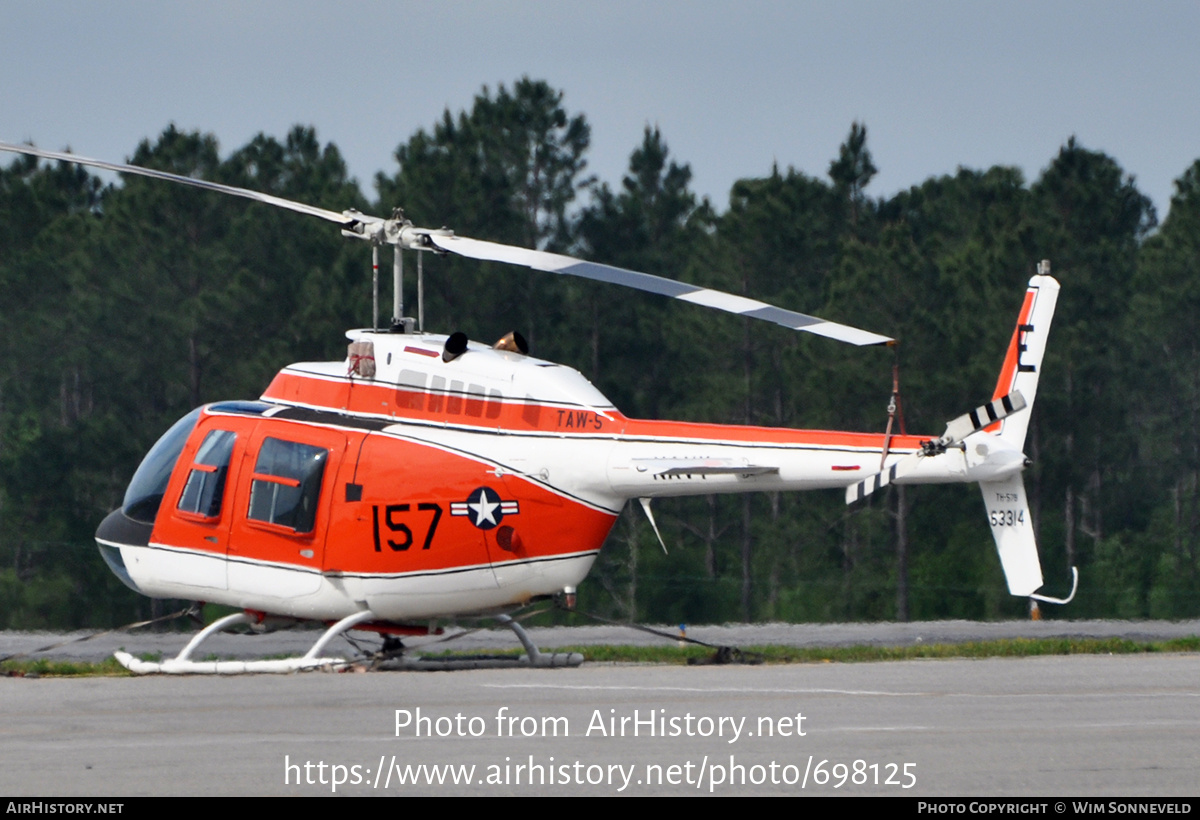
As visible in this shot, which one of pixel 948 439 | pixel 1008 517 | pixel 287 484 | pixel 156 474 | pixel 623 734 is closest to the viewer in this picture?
pixel 623 734

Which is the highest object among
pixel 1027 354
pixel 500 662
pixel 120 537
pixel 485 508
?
pixel 1027 354

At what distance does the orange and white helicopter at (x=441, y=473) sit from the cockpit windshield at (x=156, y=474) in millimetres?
33

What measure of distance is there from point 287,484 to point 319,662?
1.87m

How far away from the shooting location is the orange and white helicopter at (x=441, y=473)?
14.9 metres

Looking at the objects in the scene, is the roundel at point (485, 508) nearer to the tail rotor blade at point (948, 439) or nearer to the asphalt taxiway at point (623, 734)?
the asphalt taxiway at point (623, 734)

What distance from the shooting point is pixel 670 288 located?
1440 cm

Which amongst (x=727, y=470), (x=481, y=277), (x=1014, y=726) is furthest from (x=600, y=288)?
(x=1014, y=726)

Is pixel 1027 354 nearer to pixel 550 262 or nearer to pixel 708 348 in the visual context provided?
pixel 550 262

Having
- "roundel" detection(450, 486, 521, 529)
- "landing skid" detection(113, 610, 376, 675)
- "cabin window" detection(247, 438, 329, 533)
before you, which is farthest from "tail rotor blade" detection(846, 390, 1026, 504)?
"cabin window" detection(247, 438, 329, 533)

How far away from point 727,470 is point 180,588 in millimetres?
6237

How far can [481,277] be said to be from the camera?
136 ft

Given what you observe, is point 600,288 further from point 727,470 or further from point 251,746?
point 251,746

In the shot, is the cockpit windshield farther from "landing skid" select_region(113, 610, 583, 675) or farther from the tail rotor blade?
the tail rotor blade

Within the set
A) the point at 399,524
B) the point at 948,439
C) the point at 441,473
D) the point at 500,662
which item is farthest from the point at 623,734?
the point at 500,662
